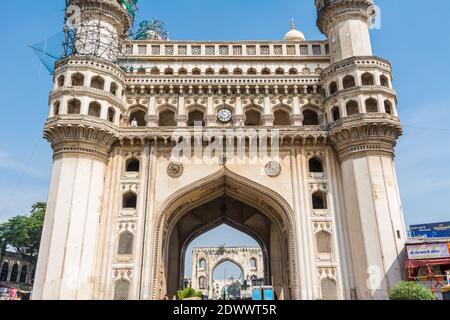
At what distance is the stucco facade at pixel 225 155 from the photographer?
22.4 meters

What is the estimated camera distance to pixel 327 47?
2950 cm

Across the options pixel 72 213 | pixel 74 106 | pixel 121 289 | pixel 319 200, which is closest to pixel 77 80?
pixel 74 106

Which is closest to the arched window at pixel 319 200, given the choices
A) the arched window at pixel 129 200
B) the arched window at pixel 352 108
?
the arched window at pixel 352 108

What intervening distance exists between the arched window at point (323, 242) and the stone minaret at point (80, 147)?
12948 millimetres

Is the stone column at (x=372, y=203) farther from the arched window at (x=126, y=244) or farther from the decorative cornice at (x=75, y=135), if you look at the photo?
the decorative cornice at (x=75, y=135)

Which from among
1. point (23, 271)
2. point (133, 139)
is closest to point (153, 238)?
point (133, 139)

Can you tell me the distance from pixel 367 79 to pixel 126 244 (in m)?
18.7

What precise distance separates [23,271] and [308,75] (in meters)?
44.4

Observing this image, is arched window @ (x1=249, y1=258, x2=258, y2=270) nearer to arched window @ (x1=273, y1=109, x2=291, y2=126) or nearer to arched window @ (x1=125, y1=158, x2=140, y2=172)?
arched window @ (x1=273, y1=109, x2=291, y2=126)

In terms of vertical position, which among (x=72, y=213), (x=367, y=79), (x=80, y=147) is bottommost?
(x=72, y=213)

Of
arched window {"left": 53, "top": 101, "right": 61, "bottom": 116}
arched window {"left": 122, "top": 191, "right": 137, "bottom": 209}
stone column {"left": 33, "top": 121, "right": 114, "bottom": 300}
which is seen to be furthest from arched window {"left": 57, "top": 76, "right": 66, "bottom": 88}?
arched window {"left": 122, "top": 191, "right": 137, "bottom": 209}

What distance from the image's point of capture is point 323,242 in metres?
23.8

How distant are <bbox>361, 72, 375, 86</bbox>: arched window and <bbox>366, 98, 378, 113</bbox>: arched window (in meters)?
1.30

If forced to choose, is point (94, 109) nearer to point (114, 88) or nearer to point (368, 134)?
point (114, 88)
